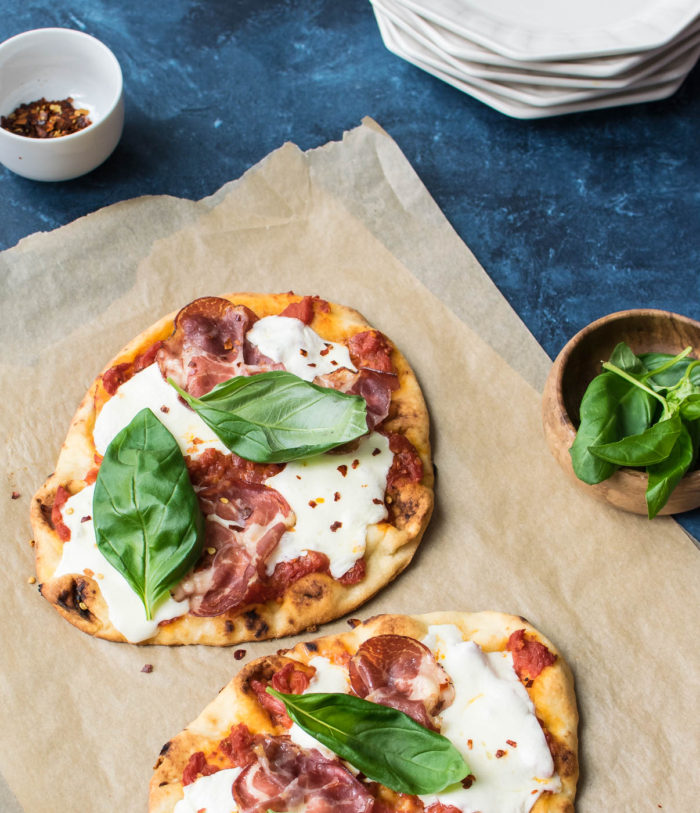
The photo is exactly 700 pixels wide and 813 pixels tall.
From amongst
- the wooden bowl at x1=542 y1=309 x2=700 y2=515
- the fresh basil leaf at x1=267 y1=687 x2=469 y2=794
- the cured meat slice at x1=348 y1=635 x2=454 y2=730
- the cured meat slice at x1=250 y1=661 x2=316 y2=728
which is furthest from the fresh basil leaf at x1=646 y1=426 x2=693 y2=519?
the cured meat slice at x1=250 y1=661 x2=316 y2=728

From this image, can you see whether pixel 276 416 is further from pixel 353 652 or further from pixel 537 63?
pixel 537 63

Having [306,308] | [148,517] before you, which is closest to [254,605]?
[148,517]

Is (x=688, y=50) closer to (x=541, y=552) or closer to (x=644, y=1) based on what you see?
(x=644, y=1)

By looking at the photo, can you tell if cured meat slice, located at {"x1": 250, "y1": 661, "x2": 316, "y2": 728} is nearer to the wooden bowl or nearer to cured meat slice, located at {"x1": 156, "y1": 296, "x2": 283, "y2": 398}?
Result: cured meat slice, located at {"x1": 156, "y1": 296, "x2": 283, "y2": 398}

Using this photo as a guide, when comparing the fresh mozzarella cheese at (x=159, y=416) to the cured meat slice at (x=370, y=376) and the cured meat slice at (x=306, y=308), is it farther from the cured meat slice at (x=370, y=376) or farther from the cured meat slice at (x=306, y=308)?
the cured meat slice at (x=306, y=308)

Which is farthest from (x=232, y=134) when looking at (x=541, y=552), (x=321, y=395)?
(x=541, y=552)
